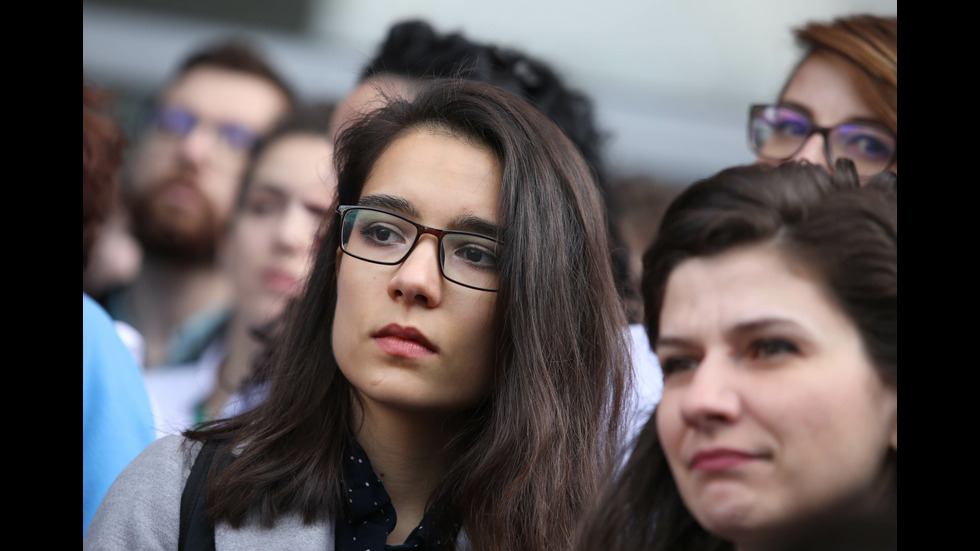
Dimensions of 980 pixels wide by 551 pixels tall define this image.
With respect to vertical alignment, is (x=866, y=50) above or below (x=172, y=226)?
above

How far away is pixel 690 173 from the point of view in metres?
5.93

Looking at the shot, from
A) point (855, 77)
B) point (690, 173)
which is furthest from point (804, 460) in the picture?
point (690, 173)

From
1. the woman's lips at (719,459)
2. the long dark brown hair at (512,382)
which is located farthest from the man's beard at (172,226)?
the woman's lips at (719,459)

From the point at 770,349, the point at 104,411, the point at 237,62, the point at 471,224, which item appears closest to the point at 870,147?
the point at 471,224

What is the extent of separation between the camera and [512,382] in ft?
7.27

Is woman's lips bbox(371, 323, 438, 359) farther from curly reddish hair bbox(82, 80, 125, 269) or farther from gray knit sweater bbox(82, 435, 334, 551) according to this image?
curly reddish hair bbox(82, 80, 125, 269)

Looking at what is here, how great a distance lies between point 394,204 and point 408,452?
55 centimetres

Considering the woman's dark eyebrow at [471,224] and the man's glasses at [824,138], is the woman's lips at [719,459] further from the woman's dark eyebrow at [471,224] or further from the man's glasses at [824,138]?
the man's glasses at [824,138]

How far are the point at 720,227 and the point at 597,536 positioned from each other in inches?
21.0

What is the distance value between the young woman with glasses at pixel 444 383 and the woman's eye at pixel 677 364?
64 cm

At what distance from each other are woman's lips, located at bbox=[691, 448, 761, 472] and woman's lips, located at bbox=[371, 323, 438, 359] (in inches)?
31.1

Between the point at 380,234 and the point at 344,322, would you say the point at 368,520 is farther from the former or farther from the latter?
the point at 380,234

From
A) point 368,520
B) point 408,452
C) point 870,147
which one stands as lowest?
point 368,520
